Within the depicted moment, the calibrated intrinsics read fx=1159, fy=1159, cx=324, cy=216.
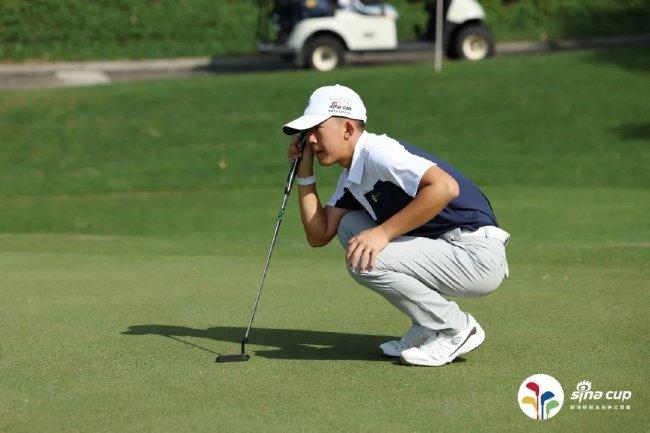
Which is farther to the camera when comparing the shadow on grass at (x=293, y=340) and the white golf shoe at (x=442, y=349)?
the shadow on grass at (x=293, y=340)

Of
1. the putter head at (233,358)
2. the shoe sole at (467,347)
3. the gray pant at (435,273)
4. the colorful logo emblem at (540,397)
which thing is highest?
the gray pant at (435,273)

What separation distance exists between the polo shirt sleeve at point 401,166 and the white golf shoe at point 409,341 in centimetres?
72

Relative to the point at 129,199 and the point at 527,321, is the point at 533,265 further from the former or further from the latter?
the point at 129,199

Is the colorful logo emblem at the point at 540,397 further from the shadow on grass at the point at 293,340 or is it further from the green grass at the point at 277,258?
the shadow on grass at the point at 293,340

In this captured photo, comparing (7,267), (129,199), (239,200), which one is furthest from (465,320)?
(129,199)

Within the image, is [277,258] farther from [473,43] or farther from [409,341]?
[473,43]

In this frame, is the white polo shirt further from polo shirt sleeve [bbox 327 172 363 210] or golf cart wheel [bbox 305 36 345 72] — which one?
golf cart wheel [bbox 305 36 345 72]

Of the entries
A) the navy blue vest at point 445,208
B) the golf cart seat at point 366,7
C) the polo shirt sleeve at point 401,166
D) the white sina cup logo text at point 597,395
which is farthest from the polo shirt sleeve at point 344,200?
the golf cart seat at point 366,7

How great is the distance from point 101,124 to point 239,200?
463 cm

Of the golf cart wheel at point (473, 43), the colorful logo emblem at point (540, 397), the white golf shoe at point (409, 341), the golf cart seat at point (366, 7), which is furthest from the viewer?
the golf cart seat at point (366, 7)

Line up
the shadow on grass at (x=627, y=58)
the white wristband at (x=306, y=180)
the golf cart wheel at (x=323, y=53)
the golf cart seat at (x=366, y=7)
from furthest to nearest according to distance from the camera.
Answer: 1. the golf cart seat at (x=366, y=7)
2. the golf cart wheel at (x=323, y=53)
3. the shadow on grass at (x=627, y=58)
4. the white wristband at (x=306, y=180)

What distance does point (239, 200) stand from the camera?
14.0 metres

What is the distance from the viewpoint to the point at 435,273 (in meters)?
5.22

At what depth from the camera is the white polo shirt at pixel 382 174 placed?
4973 millimetres
